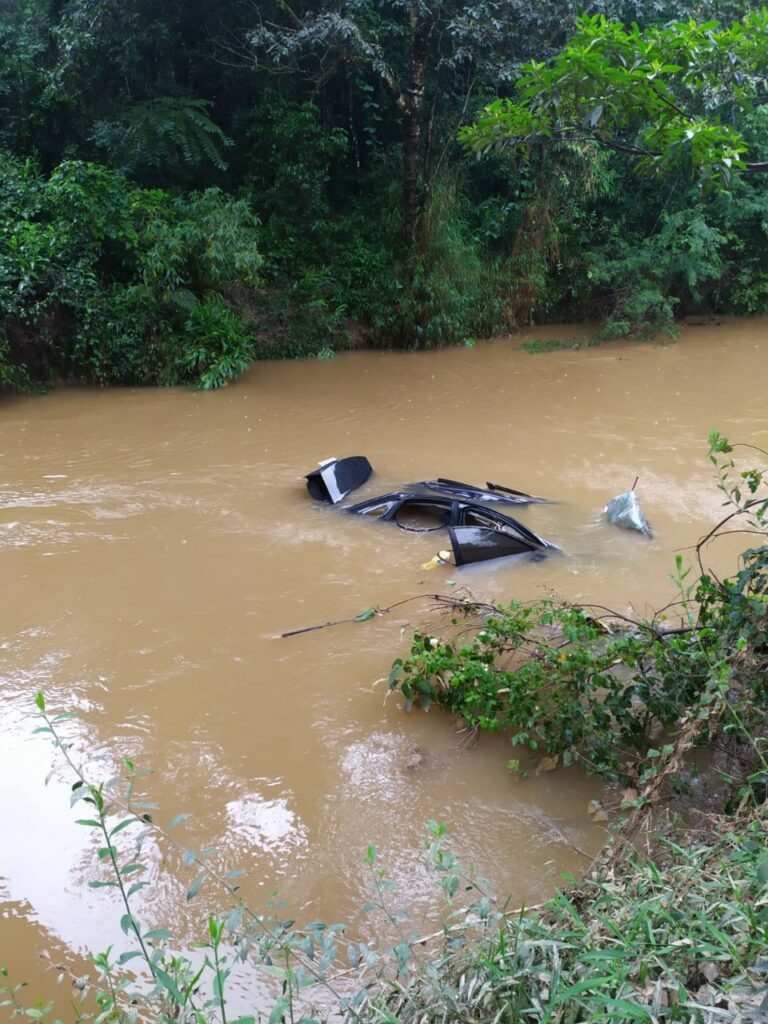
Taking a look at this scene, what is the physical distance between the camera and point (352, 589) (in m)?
6.35

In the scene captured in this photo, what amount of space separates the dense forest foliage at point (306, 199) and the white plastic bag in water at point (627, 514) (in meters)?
7.06

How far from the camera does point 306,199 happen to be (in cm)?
1545

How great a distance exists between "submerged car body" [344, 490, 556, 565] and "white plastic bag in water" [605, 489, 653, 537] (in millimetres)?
875

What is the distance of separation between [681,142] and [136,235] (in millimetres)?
10632

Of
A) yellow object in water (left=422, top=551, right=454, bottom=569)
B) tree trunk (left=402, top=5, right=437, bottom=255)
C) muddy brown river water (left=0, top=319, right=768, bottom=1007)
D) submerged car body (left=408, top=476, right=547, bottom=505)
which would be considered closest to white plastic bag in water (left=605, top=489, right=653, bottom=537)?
muddy brown river water (left=0, top=319, right=768, bottom=1007)

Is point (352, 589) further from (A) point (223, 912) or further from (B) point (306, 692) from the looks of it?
(A) point (223, 912)

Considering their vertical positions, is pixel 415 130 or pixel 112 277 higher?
pixel 415 130

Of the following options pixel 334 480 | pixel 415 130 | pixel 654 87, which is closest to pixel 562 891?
pixel 654 87

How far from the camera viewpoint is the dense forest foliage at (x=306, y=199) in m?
12.3

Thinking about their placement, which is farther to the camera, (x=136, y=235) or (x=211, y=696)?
(x=136, y=235)

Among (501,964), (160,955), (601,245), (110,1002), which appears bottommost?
(110,1002)

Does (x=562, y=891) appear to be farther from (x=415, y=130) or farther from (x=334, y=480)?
(x=415, y=130)

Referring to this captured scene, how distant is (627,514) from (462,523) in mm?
1562

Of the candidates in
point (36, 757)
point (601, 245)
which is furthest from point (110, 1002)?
point (601, 245)
